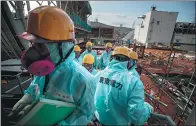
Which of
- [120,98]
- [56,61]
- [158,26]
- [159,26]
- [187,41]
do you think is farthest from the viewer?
[158,26]

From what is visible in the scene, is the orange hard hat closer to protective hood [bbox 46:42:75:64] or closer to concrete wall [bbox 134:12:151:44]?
protective hood [bbox 46:42:75:64]

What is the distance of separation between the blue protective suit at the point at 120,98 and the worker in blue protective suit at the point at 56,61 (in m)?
0.64

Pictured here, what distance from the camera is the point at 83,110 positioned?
1.25 meters

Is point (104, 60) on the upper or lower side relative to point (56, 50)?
lower

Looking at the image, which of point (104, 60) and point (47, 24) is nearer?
point (47, 24)

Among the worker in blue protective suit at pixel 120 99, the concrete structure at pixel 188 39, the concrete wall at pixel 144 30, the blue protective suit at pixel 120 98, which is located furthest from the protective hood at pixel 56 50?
the concrete wall at pixel 144 30

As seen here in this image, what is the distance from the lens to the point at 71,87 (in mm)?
1295

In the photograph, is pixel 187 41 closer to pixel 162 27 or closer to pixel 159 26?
pixel 162 27

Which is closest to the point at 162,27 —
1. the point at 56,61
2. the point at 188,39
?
the point at 188,39

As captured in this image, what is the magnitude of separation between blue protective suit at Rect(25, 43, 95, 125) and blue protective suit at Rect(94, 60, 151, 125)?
2.04 ft

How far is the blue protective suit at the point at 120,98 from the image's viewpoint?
1720mm

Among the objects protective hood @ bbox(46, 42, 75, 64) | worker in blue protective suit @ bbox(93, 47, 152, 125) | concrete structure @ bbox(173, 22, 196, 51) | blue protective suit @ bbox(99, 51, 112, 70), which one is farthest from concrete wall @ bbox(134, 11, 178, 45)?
protective hood @ bbox(46, 42, 75, 64)

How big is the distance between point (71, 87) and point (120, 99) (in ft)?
2.84

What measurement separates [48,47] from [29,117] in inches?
28.0
